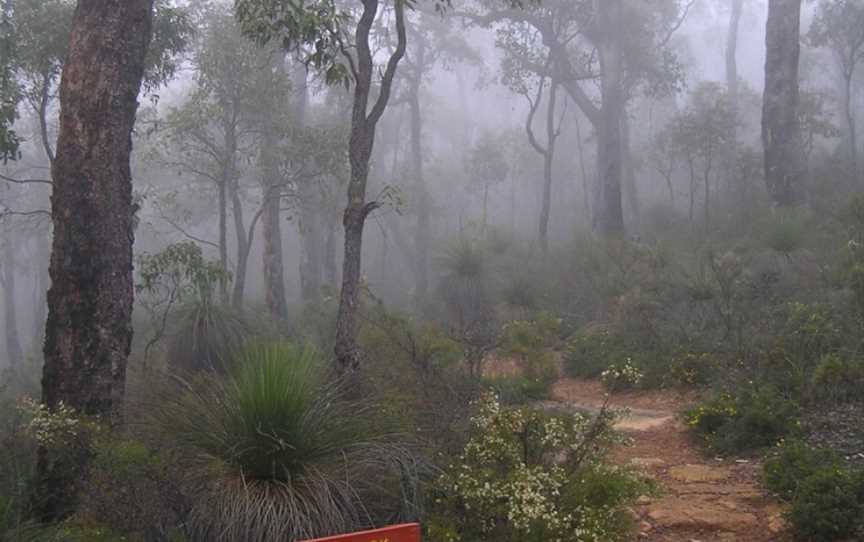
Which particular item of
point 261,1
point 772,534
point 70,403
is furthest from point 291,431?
point 261,1

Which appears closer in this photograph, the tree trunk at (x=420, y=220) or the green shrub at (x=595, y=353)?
the green shrub at (x=595, y=353)

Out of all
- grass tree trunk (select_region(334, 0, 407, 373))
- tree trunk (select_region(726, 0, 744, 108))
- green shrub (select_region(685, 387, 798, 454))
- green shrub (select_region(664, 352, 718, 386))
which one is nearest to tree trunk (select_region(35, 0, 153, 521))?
grass tree trunk (select_region(334, 0, 407, 373))

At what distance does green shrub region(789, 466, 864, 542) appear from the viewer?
5.25 m

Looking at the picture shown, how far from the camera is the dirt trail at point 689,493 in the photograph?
19.1 feet

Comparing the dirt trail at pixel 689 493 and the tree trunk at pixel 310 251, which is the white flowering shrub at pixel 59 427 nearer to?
the dirt trail at pixel 689 493

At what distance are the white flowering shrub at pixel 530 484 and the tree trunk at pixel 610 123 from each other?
1700 centimetres

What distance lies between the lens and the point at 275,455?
5320 millimetres

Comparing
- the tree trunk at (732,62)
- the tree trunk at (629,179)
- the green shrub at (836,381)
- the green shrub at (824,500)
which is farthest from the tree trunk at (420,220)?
the green shrub at (824,500)

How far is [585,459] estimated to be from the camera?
5496mm

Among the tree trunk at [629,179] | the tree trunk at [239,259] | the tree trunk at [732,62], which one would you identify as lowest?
the tree trunk at [239,259]

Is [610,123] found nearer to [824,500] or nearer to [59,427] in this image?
[824,500]

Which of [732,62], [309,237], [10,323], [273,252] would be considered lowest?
[10,323]

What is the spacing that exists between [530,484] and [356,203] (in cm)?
354

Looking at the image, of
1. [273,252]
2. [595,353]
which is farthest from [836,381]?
[273,252]
